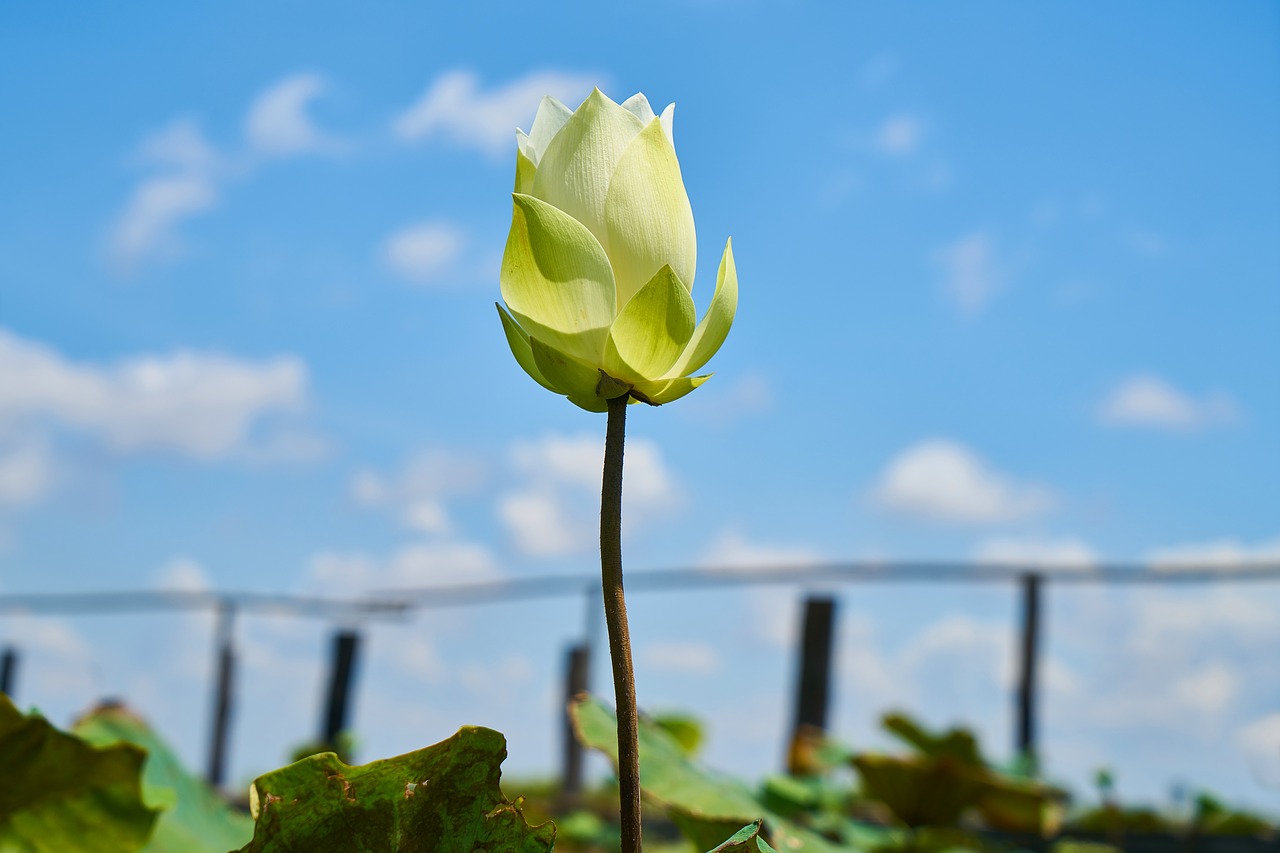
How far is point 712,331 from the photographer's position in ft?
1.43

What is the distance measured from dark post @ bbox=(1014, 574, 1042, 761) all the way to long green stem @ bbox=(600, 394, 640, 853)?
4338 millimetres

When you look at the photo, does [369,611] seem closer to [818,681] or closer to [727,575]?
[727,575]

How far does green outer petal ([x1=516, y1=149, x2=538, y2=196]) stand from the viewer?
45cm

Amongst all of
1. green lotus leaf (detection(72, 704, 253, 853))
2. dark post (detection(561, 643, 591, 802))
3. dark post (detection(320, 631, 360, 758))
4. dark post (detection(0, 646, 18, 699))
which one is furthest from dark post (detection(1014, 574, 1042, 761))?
dark post (detection(0, 646, 18, 699))

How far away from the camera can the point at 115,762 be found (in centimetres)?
64

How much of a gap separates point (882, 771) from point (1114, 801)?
52.1 inches

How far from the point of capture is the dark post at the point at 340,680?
7258mm

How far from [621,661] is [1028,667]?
14.8 feet

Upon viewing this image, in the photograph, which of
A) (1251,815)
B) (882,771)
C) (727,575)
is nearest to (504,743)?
(882,771)

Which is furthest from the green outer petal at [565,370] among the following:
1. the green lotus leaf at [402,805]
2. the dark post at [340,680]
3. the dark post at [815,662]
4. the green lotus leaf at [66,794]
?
the dark post at [340,680]

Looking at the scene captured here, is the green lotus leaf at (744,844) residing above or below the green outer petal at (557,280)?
below

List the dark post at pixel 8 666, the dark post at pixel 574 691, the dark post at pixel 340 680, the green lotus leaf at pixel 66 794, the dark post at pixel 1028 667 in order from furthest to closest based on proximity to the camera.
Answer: the dark post at pixel 8 666 < the dark post at pixel 340 680 < the dark post at pixel 574 691 < the dark post at pixel 1028 667 < the green lotus leaf at pixel 66 794

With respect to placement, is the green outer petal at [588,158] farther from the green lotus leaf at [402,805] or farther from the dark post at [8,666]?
the dark post at [8,666]

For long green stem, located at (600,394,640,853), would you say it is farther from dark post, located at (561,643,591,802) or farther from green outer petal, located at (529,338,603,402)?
dark post, located at (561,643,591,802)
